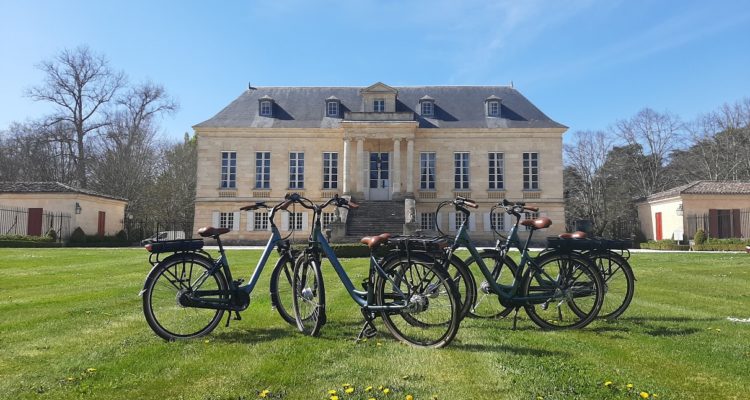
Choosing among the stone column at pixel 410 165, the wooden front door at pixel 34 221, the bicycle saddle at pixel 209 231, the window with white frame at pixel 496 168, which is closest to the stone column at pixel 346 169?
the stone column at pixel 410 165

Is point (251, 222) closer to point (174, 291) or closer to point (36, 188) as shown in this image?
point (36, 188)

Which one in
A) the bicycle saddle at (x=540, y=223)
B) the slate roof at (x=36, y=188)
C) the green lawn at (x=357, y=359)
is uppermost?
the slate roof at (x=36, y=188)

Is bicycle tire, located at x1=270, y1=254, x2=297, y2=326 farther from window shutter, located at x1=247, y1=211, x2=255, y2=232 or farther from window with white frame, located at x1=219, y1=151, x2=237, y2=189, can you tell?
window with white frame, located at x1=219, y1=151, x2=237, y2=189

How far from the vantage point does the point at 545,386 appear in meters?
3.33

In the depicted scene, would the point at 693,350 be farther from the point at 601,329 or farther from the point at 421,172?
the point at 421,172

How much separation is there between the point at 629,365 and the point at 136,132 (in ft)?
151

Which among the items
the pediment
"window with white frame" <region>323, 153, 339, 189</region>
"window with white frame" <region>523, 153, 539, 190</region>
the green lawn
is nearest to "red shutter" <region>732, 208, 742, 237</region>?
"window with white frame" <region>523, 153, 539, 190</region>

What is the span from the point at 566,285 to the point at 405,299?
196 cm

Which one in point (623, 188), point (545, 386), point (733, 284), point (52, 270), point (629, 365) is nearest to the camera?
point (545, 386)

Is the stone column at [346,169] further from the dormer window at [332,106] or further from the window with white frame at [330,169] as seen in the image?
the dormer window at [332,106]

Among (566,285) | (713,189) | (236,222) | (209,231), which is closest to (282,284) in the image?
(209,231)

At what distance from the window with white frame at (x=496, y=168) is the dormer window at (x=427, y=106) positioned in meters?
5.19

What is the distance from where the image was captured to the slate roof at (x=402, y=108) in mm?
34188

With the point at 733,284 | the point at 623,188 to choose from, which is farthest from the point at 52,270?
the point at 623,188
